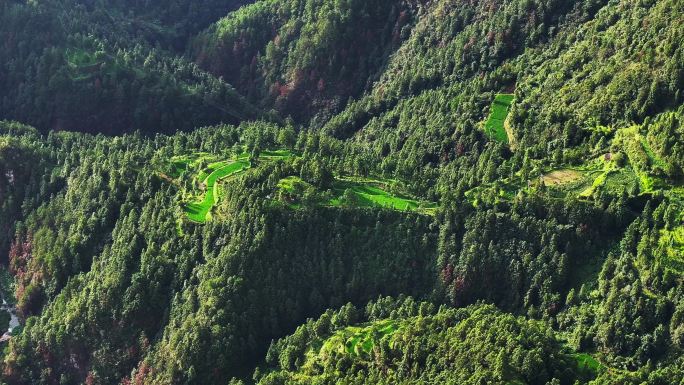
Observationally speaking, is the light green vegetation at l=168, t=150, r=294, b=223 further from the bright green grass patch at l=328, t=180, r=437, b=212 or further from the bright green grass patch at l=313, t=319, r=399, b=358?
the bright green grass patch at l=313, t=319, r=399, b=358

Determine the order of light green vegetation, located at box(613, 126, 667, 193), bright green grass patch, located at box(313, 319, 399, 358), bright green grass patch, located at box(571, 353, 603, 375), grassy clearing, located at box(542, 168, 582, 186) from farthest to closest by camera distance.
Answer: grassy clearing, located at box(542, 168, 582, 186)
light green vegetation, located at box(613, 126, 667, 193)
bright green grass patch, located at box(313, 319, 399, 358)
bright green grass patch, located at box(571, 353, 603, 375)

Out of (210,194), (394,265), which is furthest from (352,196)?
(210,194)

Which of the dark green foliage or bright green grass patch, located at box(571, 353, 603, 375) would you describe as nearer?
the dark green foliage

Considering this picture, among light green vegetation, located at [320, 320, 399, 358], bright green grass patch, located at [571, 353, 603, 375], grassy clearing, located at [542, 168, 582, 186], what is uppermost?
grassy clearing, located at [542, 168, 582, 186]

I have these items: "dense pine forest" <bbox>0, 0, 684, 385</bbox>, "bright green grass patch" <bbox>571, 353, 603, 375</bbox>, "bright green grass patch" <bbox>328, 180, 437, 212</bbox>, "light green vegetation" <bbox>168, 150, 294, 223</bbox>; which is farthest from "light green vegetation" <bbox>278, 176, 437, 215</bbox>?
"bright green grass patch" <bbox>571, 353, 603, 375</bbox>

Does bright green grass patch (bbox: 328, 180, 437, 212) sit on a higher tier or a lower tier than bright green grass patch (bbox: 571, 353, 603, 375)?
higher

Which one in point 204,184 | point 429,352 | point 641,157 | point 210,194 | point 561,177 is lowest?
point 429,352

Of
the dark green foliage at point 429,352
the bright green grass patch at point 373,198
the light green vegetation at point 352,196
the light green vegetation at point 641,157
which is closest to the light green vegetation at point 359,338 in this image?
the dark green foliage at point 429,352

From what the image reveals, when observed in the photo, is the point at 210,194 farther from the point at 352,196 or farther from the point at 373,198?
the point at 373,198

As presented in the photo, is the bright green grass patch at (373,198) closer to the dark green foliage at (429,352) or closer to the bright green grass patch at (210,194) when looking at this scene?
the dark green foliage at (429,352)
